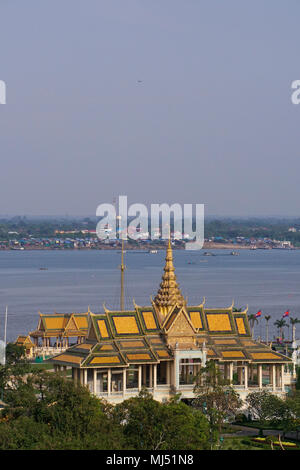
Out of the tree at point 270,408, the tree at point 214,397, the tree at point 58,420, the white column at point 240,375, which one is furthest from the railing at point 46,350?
the tree at point 58,420

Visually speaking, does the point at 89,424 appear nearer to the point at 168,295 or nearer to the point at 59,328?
the point at 168,295

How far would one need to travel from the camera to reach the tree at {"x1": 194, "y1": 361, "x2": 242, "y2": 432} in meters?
49.5

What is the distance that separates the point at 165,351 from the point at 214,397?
6.76 m

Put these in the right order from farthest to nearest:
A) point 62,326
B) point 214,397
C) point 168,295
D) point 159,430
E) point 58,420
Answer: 1. point 62,326
2. point 168,295
3. point 214,397
4. point 58,420
5. point 159,430

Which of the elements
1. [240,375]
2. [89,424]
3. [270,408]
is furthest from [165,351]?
[89,424]

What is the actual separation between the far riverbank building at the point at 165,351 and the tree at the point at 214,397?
2.59 m

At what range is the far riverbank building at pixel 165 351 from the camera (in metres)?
55.3

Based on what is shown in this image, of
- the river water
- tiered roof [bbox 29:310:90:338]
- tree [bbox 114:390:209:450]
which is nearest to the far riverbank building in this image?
tree [bbox 114:390:209:450]

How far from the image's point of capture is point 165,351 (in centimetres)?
5694

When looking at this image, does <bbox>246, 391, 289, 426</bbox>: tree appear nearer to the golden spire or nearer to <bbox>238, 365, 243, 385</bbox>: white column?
<bbox>238, 365, 243, 385</bbox>: white column

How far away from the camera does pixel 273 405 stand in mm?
51500

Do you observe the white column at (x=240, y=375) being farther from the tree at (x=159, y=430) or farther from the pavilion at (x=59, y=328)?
the pavilion at (x=59, y=328)
